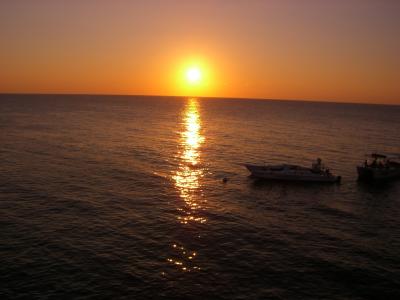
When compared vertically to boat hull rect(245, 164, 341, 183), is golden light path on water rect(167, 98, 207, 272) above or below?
below

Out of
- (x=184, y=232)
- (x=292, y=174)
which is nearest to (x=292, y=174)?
(x=292, y=174)

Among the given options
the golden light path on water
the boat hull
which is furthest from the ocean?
the boat hull

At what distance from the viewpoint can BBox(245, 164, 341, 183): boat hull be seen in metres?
73.6

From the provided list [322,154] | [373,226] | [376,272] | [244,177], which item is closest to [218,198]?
[244,177]

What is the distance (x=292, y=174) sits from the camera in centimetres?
7419

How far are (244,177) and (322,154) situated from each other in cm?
3663

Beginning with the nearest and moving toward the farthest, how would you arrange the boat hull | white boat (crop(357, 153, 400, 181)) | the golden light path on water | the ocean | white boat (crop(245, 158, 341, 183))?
the ocean < the golden light path on water < the boat hull < white boat (crop(245, 158, 341, 183)) < white boat (crop(357, 153, 400, 181))

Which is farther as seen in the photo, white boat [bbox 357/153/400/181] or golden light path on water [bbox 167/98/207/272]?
white boat [bbox 357/153/400/181]

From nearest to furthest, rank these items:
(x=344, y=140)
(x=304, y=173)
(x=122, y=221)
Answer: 1. (x=122, y=221)
2. (x=304, y=173)
3. (x=344, y=140)

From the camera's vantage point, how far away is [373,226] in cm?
5025

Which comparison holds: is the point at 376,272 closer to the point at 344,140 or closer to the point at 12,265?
the point at 12,265

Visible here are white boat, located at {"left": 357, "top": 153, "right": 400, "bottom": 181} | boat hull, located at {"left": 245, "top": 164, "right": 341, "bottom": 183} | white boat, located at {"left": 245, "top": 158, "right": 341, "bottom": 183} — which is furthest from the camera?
white boat, located at {"left": 357, "top": 153, "right": 400, "bottom": 181}

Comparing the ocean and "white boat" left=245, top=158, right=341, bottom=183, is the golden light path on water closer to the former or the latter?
the ocean

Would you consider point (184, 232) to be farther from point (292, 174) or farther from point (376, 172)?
point (376, 172)
